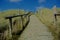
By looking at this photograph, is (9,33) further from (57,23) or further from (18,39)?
(57,23)

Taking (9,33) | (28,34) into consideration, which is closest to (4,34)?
(9,33)

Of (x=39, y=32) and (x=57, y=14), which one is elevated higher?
(x=57, y=14)

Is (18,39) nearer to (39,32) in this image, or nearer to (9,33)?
(9,33)

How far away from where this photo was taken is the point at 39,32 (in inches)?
460

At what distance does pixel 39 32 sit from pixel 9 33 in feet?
6.11

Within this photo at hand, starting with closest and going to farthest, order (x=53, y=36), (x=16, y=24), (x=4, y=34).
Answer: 1. (x=4, y=34)
2. (x=53, y=36)
3. (x=16, y=24)

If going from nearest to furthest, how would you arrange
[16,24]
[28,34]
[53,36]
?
1. [53,36]
2. [28,34]
3. [16,24]

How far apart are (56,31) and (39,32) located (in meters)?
1.05

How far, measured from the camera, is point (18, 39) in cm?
1069

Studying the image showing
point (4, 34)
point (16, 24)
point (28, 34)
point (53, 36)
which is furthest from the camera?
point (16, 24)

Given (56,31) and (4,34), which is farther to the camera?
(56,31)

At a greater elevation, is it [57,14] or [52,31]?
[57,14]

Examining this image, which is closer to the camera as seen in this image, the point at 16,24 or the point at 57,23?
the point at 57,23

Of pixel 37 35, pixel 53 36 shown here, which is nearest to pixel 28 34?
pixel 37 35
